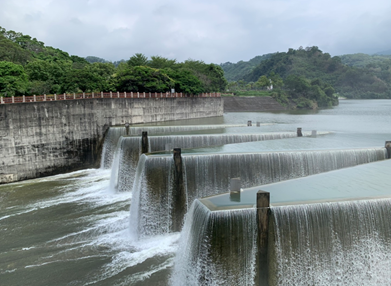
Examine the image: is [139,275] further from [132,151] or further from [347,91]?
[347,91]

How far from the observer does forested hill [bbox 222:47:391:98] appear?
10569 centimetres

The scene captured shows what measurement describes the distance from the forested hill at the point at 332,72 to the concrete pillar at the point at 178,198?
3254 inches

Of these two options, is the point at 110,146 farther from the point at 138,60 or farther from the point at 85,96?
the point at 138,60

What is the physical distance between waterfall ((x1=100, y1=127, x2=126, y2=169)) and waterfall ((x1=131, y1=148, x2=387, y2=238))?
987cm

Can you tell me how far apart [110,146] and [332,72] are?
11273 centimetres

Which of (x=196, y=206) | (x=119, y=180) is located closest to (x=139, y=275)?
(x=196, y=206)

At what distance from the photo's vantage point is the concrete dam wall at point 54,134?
19.4 meters

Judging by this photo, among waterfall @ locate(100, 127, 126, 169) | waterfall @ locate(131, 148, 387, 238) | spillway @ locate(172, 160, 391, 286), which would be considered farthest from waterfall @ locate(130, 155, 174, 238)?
waterfall @ locate(100, 127, 126, 169)

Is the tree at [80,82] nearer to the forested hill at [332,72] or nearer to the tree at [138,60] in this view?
the tree at [138,60]

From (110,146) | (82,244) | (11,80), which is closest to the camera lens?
(82,244)

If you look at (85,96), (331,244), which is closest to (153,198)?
(331,244)

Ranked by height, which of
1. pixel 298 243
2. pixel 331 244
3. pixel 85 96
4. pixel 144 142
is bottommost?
pixel 331 244

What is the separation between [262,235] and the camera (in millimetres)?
7469

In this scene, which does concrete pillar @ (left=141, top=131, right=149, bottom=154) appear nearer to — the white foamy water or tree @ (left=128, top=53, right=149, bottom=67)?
the white foamy water
